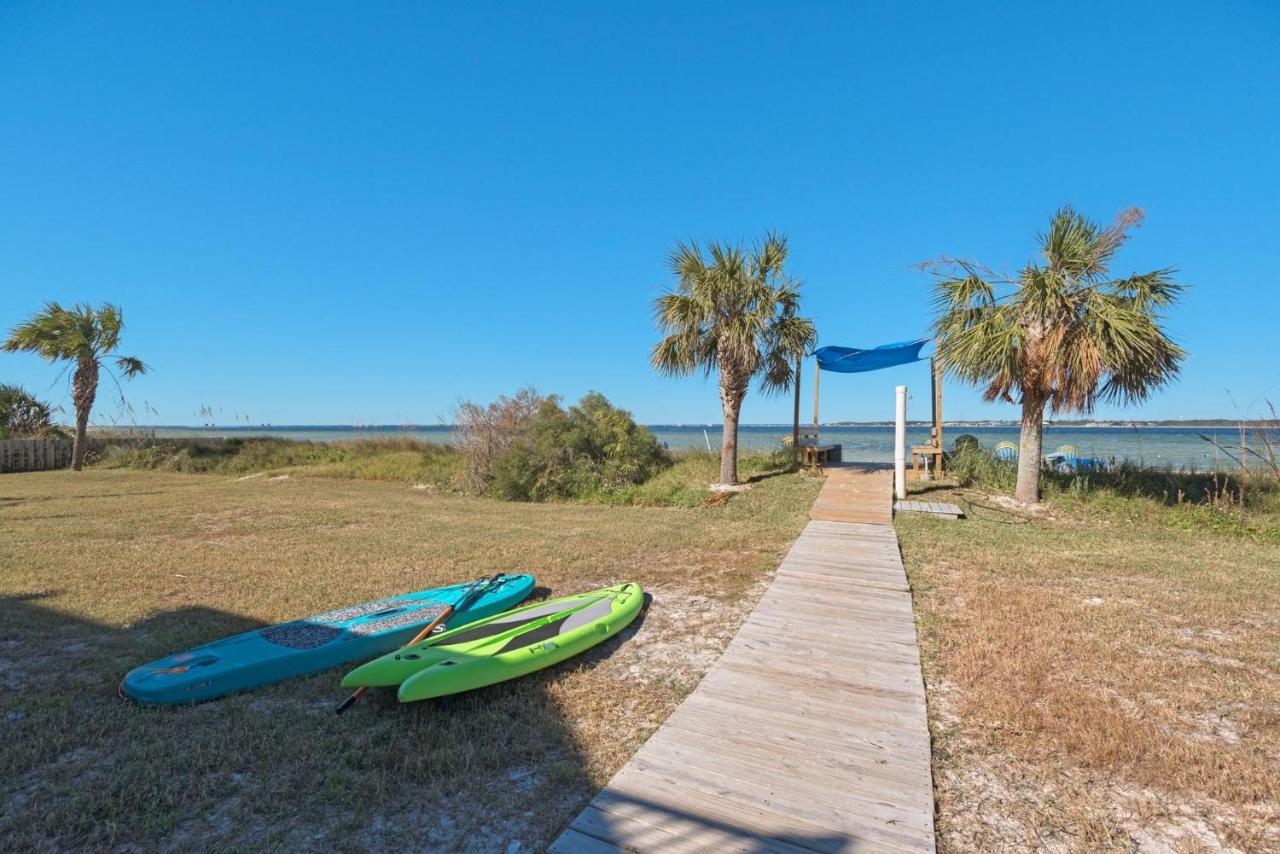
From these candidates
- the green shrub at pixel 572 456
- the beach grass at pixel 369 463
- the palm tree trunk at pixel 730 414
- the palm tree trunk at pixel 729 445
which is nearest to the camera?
the palm tree trunk at pixel 730 414

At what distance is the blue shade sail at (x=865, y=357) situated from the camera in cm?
1309

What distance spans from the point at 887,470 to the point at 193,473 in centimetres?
2379

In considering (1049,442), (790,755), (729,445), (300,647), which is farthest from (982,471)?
(1049,442)

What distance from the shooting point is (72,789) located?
264 cm

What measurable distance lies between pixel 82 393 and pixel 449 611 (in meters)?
22.9

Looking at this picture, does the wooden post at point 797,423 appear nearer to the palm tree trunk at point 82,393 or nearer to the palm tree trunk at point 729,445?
the palm tree trunk at point 729,445

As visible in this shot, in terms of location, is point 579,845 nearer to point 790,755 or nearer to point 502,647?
point 790,755

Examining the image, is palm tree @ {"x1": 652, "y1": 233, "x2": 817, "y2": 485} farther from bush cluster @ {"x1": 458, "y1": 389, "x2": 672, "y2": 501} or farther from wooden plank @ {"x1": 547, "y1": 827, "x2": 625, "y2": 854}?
wooden plank @ {"x1": 547, "y1": 827, "x2": 625, "y2": 854}

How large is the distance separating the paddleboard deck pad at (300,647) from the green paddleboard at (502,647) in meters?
0.54

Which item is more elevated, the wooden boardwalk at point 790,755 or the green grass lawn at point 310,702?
the wooden boardwalk at point 790,755

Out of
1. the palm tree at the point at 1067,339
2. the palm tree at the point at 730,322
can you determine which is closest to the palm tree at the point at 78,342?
the palm tree at the point at 730,322

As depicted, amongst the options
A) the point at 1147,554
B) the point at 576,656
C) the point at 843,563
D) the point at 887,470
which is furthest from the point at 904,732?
the point at 887,470

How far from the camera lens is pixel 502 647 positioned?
3912 mm

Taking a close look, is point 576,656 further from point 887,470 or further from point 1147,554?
point 887,470
